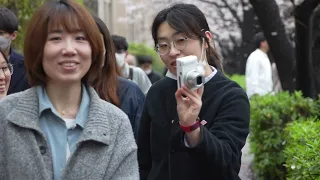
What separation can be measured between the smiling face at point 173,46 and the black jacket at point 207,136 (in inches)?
6.9

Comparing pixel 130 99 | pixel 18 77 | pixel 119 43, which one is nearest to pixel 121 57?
pixel 119 43

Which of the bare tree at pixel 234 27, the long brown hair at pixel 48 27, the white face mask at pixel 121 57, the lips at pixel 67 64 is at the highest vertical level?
the long brown hair at pixel 48 27

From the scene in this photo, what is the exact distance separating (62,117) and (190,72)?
2.07 ft

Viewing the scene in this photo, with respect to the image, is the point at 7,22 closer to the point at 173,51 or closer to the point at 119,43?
the point at 119,43

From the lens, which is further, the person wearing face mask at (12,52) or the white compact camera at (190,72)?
the person wearing face mask at (12,52)

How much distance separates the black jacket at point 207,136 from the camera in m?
3.46

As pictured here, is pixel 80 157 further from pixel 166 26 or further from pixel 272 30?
pixel 272 30

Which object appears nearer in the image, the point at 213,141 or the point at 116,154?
the point at 116,154

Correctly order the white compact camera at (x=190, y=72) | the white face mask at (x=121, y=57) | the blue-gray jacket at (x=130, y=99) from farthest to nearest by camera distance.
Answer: the white face mask at (x=121, y=57) < the blue-gray jacket at (x=130, y=99) < the white compact camera at (x=190, y=72)

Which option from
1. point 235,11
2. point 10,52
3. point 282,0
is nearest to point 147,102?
point 10,52

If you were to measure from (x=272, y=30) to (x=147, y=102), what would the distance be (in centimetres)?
605

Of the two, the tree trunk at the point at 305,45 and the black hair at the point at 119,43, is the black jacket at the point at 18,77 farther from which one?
the tree trunk at the point at 305,45

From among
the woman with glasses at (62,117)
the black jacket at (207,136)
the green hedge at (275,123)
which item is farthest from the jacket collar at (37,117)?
the green hedge at (275,123)

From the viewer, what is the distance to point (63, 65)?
282 centimetres
